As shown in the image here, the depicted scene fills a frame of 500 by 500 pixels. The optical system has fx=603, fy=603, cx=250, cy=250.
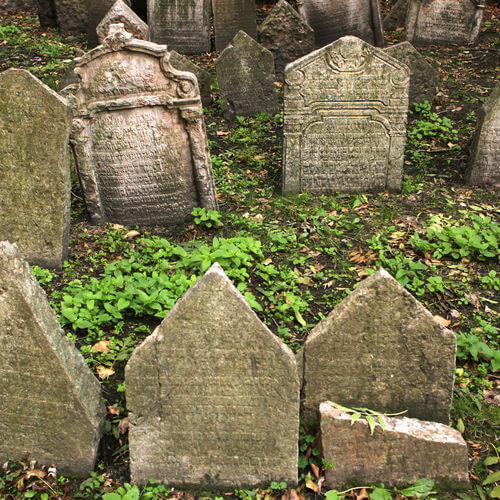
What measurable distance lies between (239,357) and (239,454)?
640mm

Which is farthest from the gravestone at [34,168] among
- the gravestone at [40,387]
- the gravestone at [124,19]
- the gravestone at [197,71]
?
the gravestone at [124,19]

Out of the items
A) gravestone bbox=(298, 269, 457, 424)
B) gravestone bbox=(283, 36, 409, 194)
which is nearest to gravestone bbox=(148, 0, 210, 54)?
gravestone bbox=(283, 36, 409, 194)

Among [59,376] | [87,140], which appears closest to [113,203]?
[87,140]

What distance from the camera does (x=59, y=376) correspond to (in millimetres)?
3248

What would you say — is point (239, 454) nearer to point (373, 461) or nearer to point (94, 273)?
point (373, 461)

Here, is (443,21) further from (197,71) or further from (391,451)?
(391,451)

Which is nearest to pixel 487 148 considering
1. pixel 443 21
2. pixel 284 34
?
pixel 284 34

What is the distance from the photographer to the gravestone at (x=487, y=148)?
6356 mm

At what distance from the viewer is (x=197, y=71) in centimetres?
822

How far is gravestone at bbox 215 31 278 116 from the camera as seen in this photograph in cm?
826

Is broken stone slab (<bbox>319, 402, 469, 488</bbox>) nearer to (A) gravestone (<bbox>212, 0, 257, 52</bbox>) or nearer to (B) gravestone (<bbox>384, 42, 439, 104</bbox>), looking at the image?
(B) gravestone (<bbox>384, 42, 439, 104</bbox>)

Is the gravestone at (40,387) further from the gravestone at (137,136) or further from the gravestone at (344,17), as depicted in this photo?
the gravestone at (344,17)

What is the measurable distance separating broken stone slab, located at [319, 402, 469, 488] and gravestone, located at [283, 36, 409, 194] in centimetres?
373

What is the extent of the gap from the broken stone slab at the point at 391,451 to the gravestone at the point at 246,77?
237 inches
